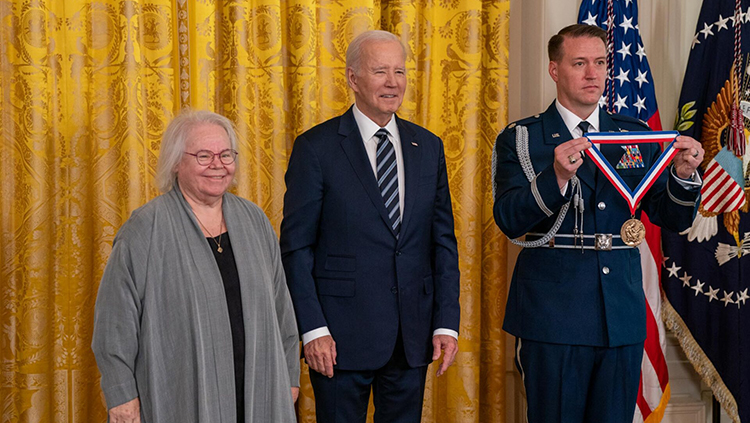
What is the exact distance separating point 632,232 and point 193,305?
143cm

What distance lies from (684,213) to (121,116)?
2.20m

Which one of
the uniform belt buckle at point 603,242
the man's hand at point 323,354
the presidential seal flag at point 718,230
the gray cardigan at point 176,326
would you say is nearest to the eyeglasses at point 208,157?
the gray cardigan at point 176,326

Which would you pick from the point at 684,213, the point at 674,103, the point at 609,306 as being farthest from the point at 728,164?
the point at 609,306

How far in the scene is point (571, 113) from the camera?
2.52 metres

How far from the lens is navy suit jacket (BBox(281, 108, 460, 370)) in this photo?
7.59 feet

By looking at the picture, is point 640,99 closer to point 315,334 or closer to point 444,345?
point 444,345

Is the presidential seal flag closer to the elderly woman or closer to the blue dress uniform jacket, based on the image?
the blue dress uniform jacket

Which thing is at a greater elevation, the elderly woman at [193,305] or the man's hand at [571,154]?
the man's hand at [571,154]

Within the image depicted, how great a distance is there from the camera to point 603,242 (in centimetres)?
241

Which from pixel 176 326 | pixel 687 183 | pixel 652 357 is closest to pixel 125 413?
pixel 176 326

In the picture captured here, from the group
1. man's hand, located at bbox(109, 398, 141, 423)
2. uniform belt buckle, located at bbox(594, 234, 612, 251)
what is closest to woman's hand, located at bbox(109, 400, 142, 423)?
man's hand, located at bbox(109, 398, 141, 423)

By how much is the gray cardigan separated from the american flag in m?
1.88

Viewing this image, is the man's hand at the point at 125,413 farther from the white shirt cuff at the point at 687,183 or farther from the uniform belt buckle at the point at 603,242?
the white shirt cuff at the point at 687,183

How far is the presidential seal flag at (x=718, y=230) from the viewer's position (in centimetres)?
310
